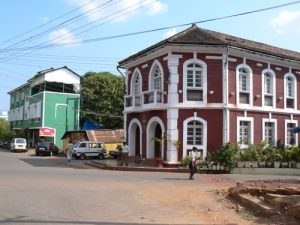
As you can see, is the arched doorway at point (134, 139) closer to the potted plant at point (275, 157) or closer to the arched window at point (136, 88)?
the arched window at point (136, 88)

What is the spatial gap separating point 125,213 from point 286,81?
25348 mm

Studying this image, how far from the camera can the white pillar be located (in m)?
29.7

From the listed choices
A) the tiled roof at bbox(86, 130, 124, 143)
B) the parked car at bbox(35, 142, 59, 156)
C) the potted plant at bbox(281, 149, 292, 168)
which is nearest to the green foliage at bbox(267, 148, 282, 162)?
the potted plant at bbox(281, 149, 292, 168)

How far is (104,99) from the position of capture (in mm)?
60594

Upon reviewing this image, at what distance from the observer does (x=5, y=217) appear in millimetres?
10086

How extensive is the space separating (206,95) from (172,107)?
93.0 inches

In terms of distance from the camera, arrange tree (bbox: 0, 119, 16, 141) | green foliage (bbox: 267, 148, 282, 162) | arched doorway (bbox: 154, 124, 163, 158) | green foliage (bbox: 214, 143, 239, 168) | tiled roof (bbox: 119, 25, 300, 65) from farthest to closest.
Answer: tree (bbox: 0, 119, 16, 141), arched doorway (bbox: 154, 124, 163, 158), tiled roof (bbox: 119, 25, 300, 65), green foliage (bbox: 267, 148, 282, 162), green foliage (bbox: 214, 143, 239, 168)

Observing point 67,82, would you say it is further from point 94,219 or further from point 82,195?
point 94,219

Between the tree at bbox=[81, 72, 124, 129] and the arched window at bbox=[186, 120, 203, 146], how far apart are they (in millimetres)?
30121

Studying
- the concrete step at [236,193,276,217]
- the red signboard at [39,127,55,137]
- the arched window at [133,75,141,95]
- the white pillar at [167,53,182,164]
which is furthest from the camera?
the red signboard at [39,127,55,137]

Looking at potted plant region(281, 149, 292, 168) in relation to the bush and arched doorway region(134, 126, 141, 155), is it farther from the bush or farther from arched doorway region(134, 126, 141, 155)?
arched doorway region(134, 126, 141, 155)

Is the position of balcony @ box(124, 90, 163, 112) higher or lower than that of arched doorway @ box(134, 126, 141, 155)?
higher

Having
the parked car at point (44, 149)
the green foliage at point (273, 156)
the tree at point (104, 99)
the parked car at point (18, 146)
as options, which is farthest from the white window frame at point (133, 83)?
the parked car at point (18, 146)

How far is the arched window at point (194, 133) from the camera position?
30141mm
